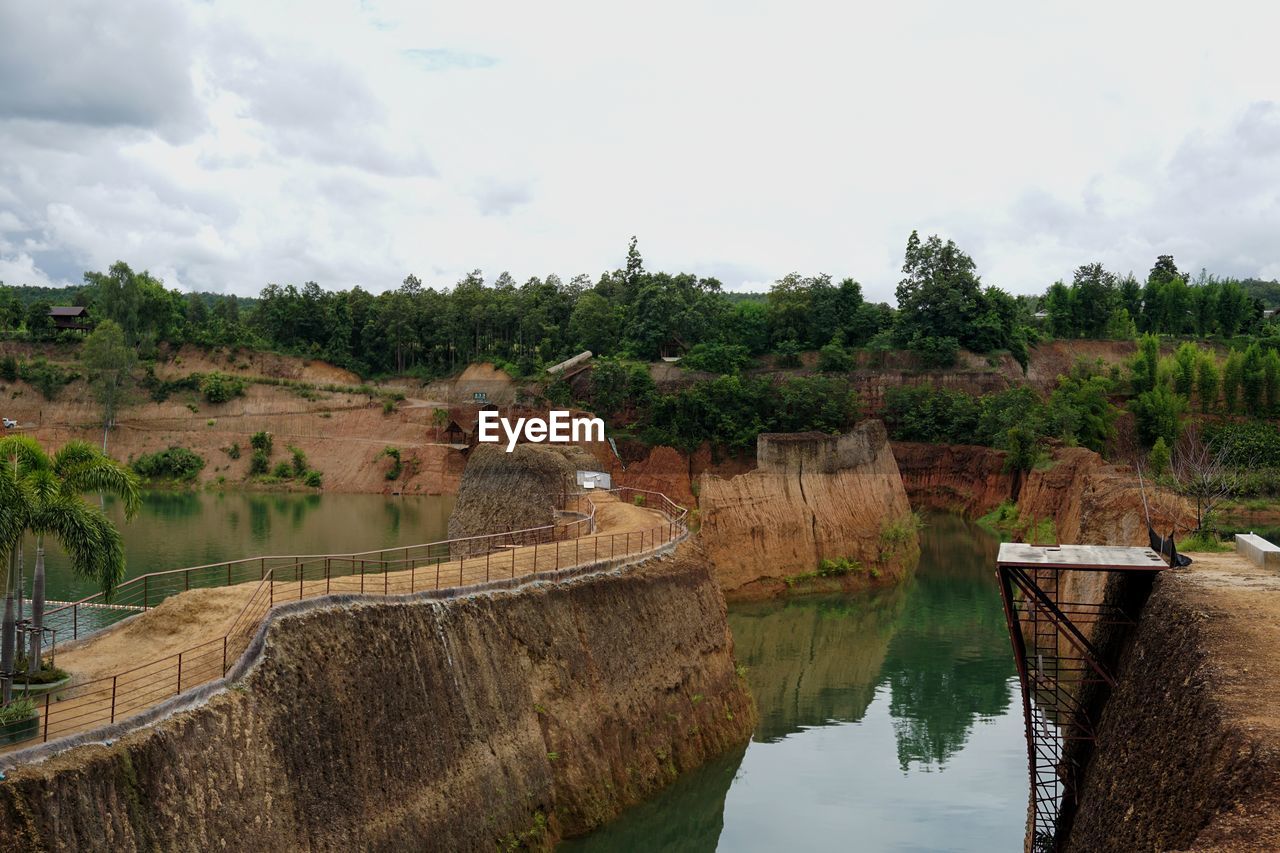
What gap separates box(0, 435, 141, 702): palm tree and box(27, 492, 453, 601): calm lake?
→ 2644 cm

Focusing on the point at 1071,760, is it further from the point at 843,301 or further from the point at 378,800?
the point at 843,301

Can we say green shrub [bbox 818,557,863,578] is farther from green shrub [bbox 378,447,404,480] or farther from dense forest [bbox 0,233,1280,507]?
green shrub [bbox 378,447,404,480]

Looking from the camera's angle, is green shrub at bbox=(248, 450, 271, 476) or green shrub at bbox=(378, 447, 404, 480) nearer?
green shrub at bbox=(378, 447, 404, 480)

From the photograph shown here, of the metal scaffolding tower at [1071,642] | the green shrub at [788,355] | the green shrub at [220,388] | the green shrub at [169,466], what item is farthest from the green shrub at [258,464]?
the metal scaffolding tower at [1071,642]

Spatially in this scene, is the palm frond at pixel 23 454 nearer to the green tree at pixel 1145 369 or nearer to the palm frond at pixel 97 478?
the palm frond at pixel 97 478

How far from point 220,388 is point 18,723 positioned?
333ft

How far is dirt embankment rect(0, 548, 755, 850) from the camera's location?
1579 cm

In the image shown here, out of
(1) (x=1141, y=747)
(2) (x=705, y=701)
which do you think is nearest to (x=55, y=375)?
(2) (x=705, y=701)

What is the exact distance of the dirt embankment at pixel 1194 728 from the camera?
13906mm

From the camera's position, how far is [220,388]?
11262 cm

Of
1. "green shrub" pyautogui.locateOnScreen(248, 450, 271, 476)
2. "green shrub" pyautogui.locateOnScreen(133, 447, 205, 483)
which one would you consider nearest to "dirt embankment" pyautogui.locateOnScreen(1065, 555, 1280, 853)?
"green shrub" pyautogui.locateOnScreen(248, 450, 271, 476)

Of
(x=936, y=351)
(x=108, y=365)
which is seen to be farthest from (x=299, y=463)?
(x=936, y=351)

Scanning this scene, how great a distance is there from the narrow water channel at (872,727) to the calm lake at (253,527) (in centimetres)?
2664

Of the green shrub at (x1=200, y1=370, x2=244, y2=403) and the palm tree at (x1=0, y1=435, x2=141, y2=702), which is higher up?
the green shrub at (x1=200, y1=370, x2=244, y2=403)
